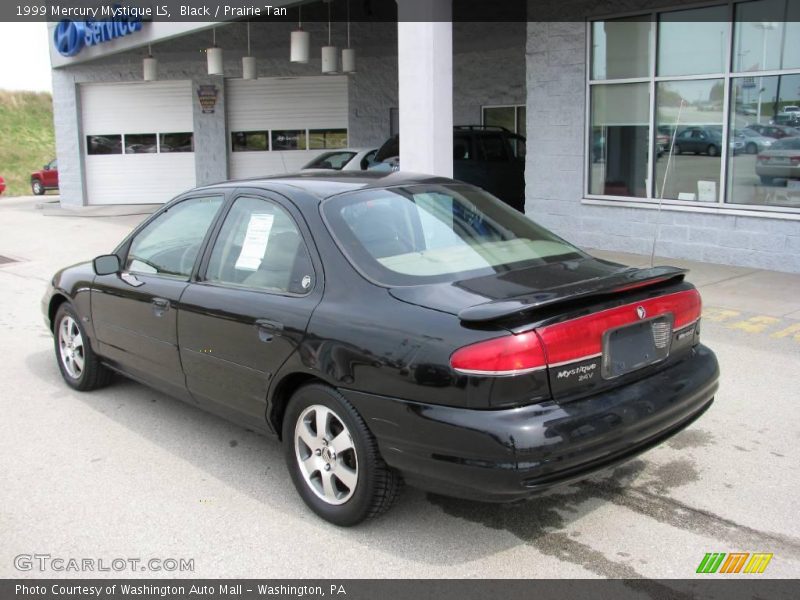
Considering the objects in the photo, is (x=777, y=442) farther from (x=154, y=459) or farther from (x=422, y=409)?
(x=154, y=459)

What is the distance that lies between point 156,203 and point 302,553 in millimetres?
21191

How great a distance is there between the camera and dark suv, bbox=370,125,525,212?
1483 cm

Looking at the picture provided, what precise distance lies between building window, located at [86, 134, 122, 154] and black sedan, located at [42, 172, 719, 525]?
19.7 m

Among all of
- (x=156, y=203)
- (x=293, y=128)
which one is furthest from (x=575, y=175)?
(x=156, y=203)

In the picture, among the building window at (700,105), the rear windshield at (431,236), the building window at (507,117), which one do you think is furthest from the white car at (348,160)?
the rear windshield at (431,236)

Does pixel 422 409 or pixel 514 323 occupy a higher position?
pixel 514 323

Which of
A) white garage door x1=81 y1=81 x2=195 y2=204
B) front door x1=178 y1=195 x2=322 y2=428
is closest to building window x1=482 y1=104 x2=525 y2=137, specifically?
white garage door x1=81 y1=81 x2=195 y2=204

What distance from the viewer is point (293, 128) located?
2259 centimetres

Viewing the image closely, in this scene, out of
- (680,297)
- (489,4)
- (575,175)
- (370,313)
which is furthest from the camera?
(489,4)

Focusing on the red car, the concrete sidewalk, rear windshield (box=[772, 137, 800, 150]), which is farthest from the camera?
the red car

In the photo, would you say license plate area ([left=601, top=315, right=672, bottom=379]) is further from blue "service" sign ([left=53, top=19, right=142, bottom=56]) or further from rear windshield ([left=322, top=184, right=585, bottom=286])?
blue "service" sign ([left=53, top=19, right=142, bottom=56])

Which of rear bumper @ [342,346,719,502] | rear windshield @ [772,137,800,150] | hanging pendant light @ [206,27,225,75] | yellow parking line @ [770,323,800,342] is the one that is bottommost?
yellow parking line @ [770,323,800,342]

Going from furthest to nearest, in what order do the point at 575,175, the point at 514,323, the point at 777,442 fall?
the point at 575,175 → the point at 777,442 → the point at 514,323

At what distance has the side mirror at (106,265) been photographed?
529 cm
